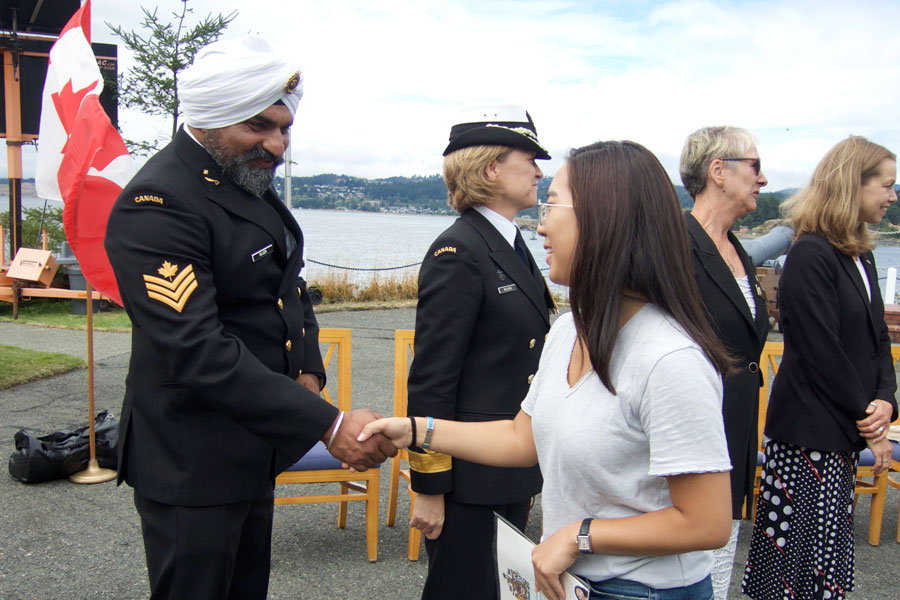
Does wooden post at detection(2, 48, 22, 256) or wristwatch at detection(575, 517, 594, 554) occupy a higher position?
wooden post at detection(2, 48, 22, 256)

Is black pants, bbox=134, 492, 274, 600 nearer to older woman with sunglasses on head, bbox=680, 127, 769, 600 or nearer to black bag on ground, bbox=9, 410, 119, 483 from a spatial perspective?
older woman with sunglasses on head, bbox=680, 127, 769, 600

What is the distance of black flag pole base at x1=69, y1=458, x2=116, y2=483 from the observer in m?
4.96

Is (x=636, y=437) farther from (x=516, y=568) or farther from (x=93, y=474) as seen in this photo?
(x=93, y=474)

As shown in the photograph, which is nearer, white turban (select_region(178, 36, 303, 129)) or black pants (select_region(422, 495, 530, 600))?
white turban (select_region(178, 36, 303, 129))

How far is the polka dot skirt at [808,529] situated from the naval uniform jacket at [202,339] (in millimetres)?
2135

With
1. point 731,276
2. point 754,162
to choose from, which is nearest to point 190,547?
point 731,276

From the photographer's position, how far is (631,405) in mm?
1462

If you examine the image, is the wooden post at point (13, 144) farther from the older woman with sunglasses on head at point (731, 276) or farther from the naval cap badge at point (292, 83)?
the older woman with sunglasses on head at point (731, 276)

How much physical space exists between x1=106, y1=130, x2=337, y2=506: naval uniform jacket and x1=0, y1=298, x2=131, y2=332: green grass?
977cm

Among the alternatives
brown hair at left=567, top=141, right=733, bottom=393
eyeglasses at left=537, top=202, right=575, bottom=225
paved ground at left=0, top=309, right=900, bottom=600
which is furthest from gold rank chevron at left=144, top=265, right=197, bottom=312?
paved ground at left=0, top=309, right=900, bottom=600

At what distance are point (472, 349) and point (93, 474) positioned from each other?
3851mm

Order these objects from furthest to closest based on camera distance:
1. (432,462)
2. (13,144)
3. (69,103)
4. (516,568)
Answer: (13,144) < (69,103) < (432,462) < (516,568)

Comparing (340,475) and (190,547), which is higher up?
(190,547)

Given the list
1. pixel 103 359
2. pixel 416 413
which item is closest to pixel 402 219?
pixel 103 359
